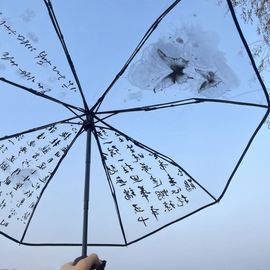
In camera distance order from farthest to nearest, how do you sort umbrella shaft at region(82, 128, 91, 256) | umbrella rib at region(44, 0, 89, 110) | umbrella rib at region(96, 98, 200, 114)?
umbrella rib at region(96, 98, 200, 114) → umbrella rib at region(44, 0, 89, 110) → umbrella shaft at region(82, 128, 91, 256)

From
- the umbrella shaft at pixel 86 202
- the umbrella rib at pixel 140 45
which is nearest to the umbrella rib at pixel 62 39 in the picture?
the umbrella rib at pixel 140 45

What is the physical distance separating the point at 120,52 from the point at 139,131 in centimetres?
47

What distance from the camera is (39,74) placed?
2287 millimetres

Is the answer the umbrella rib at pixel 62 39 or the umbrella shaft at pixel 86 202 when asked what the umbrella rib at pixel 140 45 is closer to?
the umbrella rib at pixel 62 39

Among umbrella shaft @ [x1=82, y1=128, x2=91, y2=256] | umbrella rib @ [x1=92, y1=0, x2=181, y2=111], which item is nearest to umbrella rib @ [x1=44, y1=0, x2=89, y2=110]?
umbrella rib @ [x1=92, y1=0, x2=181, y2=111]

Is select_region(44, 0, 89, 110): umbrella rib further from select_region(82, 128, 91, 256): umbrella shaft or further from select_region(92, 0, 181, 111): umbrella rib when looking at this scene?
select_region(82, 128, 91, 256): umbrella shaft

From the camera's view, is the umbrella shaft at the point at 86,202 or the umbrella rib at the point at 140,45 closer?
the umbrella shaft at the point at 86,202

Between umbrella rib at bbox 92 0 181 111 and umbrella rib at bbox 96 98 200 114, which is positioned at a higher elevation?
umbrella rib at bbox 92 0 181 111

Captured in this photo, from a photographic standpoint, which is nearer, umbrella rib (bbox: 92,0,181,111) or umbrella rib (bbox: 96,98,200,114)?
umbrella rib (bbox: 92,0,181,111)

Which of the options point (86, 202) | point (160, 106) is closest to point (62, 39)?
point (160, 106)

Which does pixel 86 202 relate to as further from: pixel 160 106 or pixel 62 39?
pixel 62 39

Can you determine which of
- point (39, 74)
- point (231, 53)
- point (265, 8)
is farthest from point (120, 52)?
point (265, 8)

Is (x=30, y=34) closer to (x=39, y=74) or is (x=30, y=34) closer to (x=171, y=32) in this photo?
(x=39, y=74)

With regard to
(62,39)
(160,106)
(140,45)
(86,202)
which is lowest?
(86,202)
